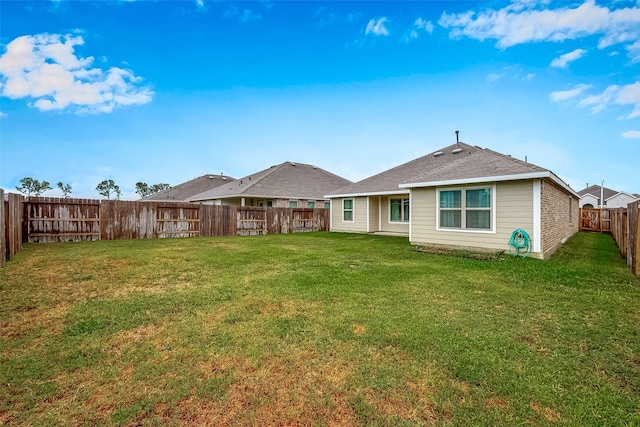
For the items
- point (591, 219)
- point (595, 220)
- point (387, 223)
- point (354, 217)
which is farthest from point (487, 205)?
point (591, 219)

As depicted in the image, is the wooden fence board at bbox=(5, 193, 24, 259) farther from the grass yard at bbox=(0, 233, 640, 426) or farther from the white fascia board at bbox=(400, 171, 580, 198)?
the white fascia board at bbox=(400, 171, 580, 198)

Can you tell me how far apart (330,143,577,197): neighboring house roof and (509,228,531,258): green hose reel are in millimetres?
1739

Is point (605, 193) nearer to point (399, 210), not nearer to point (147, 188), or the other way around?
point (399, 210)

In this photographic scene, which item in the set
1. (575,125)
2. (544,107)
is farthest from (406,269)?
(575,125)

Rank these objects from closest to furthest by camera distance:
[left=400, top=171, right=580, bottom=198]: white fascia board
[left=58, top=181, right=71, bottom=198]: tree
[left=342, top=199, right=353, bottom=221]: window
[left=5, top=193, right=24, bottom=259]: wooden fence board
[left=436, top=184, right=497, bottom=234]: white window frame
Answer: [left=5, top=193, right=24, bottom=259]: wooden fence board → [left=400, top=171, right=580, bottom=198]: white fascia board → [left=436, top=184, right=497, bottom=234]: white window frame → [left=342, top=199, right=353, bottom=221]: window → [left=58, top=181, right=71, bottom=198]: tree

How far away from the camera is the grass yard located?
6.48ft

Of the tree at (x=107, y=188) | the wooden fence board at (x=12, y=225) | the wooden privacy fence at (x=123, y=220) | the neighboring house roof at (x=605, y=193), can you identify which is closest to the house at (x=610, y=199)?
the neighboring house roof at (x=605, y=193)

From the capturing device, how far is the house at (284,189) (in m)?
21.6

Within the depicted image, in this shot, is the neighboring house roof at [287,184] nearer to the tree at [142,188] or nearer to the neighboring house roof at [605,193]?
the tree at [142,188]

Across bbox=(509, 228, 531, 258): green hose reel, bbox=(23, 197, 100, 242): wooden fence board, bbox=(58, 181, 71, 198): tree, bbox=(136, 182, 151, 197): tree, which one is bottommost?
bbox=(509, 228, 531, 258): green hose reel

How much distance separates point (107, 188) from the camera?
5400 cm

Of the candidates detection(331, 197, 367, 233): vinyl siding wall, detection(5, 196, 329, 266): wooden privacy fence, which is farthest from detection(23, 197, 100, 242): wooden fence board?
detection(331, 197, 367, 233): vinyl siding wall

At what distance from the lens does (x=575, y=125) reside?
50.3ft

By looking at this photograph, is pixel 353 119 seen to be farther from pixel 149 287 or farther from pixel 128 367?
pixel 128 367
